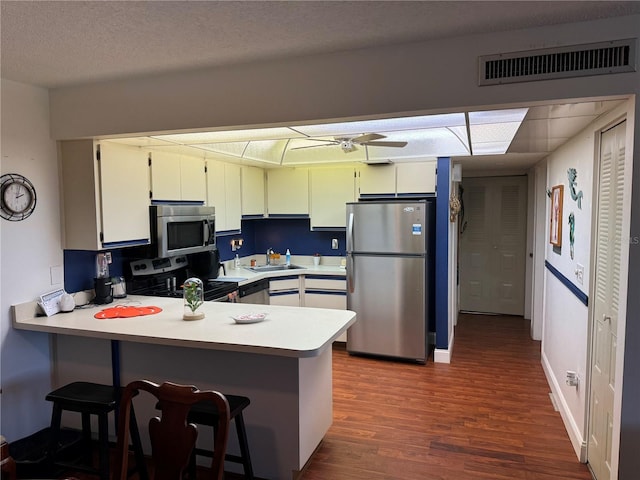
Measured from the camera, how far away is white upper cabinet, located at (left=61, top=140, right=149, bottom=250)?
299cm

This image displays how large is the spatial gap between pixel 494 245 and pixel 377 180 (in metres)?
2.58

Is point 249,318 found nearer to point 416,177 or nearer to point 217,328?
point 217,328

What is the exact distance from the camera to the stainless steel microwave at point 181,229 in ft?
11.6

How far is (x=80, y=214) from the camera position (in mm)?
3025

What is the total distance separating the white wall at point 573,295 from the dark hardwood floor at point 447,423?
189mm

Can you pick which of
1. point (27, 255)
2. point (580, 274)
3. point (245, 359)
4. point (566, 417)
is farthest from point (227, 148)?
point (566, 417)

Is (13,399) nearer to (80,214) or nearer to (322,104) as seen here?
(80,214)

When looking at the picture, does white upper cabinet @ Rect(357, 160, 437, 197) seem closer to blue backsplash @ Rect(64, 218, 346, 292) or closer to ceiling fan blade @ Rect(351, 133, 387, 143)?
blue backsplash @ Rect(64, 218, 346, 292)

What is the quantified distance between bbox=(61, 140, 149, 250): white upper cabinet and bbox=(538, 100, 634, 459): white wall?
306 centimetres

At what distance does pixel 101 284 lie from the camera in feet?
10.6

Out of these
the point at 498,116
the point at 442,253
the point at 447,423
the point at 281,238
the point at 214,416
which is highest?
the point at 498,116

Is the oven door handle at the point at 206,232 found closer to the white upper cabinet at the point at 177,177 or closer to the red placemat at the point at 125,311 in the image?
the white upper cabinet at the point at 177,177

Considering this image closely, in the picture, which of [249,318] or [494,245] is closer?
[249,318]

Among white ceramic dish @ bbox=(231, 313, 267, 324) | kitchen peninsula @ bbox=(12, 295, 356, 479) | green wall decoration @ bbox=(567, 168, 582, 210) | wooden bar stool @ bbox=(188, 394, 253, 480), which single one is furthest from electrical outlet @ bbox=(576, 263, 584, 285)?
wooden bar stool @ bbox=(188, 394, 253, 480)
